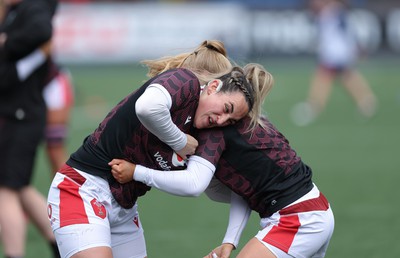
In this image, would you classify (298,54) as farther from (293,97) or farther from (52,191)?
(52,191)

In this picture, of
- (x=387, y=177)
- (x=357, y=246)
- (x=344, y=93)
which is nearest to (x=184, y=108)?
(x=357, y=246)

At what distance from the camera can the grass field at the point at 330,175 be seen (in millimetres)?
6730

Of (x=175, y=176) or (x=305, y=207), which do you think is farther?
(x=305, y=207)

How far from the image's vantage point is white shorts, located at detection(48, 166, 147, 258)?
4168mm

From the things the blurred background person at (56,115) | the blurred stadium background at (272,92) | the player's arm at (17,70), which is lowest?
the blurred stadium background at (272,92)

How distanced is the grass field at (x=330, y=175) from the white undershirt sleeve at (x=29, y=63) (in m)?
1.30

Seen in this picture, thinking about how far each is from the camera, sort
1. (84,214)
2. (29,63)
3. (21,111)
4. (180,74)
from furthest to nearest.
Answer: (29,63), (21,111), (84,214), (180,74)

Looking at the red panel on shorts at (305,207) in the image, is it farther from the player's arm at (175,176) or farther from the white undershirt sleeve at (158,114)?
the white undershirt sleeve at (158,114)

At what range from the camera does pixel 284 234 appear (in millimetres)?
4246

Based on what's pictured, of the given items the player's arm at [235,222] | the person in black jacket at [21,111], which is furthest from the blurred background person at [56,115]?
the player's arm at [235,222]

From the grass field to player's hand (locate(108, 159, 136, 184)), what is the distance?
2.19 metres

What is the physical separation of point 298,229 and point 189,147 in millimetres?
656

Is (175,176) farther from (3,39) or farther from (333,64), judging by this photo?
(333,64)

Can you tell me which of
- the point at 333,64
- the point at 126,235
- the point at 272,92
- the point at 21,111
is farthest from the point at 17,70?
the point at 272,92
